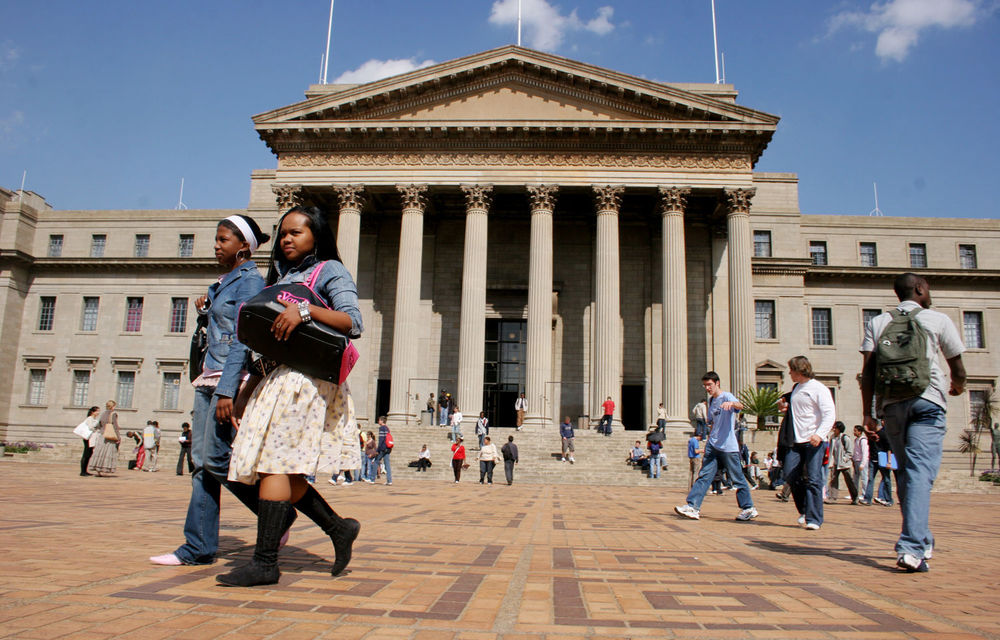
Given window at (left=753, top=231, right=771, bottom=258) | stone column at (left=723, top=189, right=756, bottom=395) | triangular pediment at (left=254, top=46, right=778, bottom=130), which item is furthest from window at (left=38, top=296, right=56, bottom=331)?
window at (left=753, top=231, right=771, bottom=258)

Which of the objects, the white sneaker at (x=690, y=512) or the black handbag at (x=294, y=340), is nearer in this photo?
the black handbag at (x=294, y=340)

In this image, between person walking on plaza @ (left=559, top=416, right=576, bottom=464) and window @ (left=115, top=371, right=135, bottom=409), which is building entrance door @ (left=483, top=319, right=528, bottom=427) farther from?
window @ (left=115, top=371, right=135, bottom=409)

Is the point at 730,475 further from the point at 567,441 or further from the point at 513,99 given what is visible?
the point at 513,99

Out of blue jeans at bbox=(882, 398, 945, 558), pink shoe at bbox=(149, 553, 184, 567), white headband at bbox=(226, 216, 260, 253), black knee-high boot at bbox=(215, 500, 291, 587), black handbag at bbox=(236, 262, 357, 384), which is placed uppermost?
white headband at bbox=(226, 216, 260, 253)

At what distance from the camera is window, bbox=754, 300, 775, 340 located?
36.5 m

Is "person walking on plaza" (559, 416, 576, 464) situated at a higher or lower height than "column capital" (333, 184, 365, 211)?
lower

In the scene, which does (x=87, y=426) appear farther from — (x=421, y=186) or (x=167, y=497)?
(x=421, y=186)

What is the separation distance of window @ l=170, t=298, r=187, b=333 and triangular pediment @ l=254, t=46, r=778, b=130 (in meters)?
15.2

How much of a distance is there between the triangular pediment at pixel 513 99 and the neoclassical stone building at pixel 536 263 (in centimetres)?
9

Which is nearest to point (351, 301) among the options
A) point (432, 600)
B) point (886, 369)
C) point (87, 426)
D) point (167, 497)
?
point (432, 600)

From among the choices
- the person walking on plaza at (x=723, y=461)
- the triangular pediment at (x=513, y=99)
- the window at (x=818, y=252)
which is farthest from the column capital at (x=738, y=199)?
the person walking on plaza at (x=723, y=461)

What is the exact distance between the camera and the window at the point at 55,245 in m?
44.0

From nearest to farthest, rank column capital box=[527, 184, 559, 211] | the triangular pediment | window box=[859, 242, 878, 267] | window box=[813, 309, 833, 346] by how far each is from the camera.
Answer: the triangular pediment → column capital box=[527, 184, 559, 211] → window box=[813, 309, 833, 346] → window box=[859, 242, 878, 267]

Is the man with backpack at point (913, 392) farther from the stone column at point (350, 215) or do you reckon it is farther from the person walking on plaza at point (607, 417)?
the stone column at point (350, 215)
